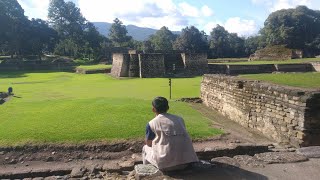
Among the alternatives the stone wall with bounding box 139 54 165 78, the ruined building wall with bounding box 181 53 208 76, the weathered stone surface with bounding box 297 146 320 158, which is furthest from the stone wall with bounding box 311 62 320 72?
the weathered stone surface with bounding box 297 146 320 158

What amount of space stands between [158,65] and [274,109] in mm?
21452

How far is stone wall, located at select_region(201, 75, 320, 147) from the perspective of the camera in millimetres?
8047

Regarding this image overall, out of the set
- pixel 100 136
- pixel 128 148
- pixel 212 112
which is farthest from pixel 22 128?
pixel 212 112

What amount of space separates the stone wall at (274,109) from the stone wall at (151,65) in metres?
16.2

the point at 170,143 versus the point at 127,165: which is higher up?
the point at 170,143

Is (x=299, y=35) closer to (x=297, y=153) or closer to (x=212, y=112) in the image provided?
(x=212, y=112)

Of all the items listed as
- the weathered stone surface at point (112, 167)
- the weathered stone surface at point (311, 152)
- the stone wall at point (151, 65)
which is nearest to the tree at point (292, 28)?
the stone wall at point (151, 65)

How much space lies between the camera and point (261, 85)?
10.2 meters

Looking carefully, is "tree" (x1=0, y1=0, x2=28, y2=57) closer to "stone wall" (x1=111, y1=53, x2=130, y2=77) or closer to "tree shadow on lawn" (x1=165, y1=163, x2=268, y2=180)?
"stone wall" (x1=111, y1=53, x2=130, y2=77)

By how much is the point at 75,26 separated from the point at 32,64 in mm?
18039

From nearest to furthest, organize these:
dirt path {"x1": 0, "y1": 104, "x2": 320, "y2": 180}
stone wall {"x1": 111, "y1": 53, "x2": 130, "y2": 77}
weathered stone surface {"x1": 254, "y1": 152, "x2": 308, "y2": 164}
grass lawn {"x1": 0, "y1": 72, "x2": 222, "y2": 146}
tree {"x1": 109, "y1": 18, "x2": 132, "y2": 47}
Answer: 1. weathered stone surface {"x1": 254, "y1": 152, "x2": 308, "y2": 164}
2. dirt path {"x1": 0, "y1": 104, "x2": 320, "y2": 180}
3. grass lawn {"x1": 0, "y1": 72, "x2": 222, "y2": 146}
4. stone wall {"x1": 111, "y1": 53, "x2": 130, "y2": 77}
5. tree {"x1": 109, "y1": 18, "x2": 132, "y2": 47}

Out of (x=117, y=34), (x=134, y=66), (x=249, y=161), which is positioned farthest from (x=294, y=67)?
(x=117, y=34)

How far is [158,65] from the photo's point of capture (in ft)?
99.8

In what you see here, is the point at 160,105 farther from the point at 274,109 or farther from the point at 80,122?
the point at 274,109
